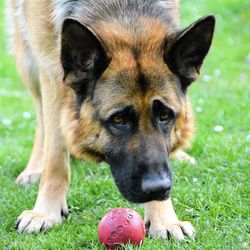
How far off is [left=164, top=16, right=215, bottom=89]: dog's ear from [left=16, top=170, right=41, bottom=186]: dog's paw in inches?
73.4

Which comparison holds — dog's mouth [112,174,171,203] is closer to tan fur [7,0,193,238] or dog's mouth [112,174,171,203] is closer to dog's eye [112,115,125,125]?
tan fur [7,0,193,238]

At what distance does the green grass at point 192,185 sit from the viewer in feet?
13.3

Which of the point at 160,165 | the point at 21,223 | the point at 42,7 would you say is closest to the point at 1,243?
the point at 21,223

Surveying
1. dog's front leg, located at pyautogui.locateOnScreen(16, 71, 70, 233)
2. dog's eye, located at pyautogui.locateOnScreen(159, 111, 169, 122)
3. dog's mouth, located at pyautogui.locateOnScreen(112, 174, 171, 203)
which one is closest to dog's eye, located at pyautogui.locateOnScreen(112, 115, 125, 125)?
dog's eye, located at pyautogui.locateOnScreen(159, 111, 169, 122)

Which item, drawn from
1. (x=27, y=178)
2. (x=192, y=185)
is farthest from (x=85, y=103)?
(x=27, y=178)

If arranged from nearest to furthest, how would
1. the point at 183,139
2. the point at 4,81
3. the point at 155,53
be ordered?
the point at 155,53 → the point at 183,139 → the point at 4,81

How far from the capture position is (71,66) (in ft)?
13.2

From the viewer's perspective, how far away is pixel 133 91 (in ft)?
12.8

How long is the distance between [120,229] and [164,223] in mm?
528

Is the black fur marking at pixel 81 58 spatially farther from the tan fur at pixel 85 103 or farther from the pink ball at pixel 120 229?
the pink ball at pixel 120 229

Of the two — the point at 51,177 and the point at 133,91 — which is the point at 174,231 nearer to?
the point at 133,91

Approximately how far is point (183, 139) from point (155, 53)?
68 centimetres

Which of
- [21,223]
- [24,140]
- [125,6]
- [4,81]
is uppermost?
[125,6]

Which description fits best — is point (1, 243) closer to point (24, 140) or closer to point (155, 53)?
point (155, 53)
